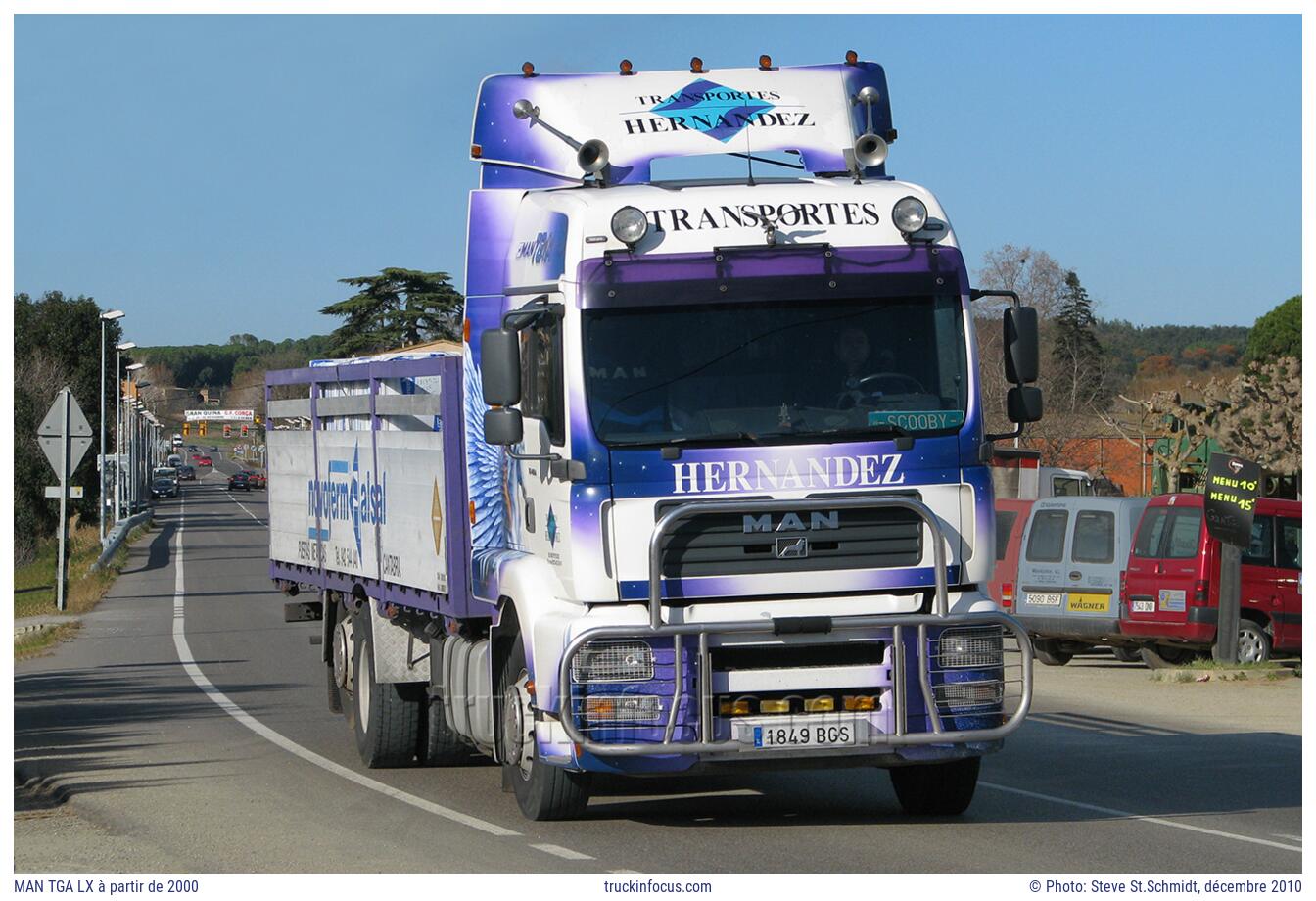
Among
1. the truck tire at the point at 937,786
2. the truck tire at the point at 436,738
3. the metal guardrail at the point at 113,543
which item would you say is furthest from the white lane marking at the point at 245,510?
the truck tire at the point at 937,786

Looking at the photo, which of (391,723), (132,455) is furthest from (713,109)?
(132,455)

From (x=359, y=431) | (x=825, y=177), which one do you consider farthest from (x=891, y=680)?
(x=359, y=431)

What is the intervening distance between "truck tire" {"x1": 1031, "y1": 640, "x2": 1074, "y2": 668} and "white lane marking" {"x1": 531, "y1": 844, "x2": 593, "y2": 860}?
14.4 metres

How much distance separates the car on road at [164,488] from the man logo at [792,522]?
400 ft

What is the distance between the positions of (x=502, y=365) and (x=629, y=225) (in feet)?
3.19

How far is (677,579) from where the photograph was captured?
9445 mm

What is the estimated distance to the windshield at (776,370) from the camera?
31.4ft

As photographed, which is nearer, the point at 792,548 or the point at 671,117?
the point at 792,548

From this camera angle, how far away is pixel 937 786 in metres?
10.6

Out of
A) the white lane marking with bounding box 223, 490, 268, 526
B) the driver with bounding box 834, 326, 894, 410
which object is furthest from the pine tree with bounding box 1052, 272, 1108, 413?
the driver with bounding box 834, 326, 894, 410

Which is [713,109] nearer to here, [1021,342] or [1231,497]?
[1021,342]

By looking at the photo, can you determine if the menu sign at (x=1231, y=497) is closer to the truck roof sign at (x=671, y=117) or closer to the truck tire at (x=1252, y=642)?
the truck tire at (x=1252, y=642)
